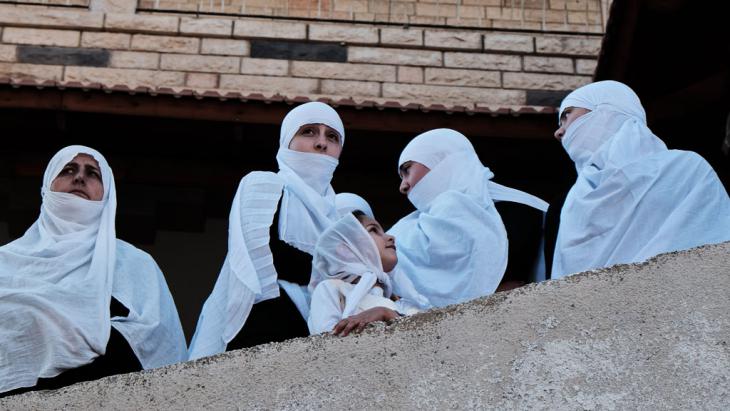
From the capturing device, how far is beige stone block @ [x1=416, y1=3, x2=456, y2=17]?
1054 centimetres

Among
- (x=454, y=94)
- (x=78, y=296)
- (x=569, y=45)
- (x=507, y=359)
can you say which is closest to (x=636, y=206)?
(x=507, y=359)

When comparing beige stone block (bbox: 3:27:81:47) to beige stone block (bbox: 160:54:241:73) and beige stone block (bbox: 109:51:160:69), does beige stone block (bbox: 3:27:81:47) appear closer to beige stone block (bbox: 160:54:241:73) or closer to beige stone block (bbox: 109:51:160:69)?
Result: beige stone block (bbox: 109:51:160:69)

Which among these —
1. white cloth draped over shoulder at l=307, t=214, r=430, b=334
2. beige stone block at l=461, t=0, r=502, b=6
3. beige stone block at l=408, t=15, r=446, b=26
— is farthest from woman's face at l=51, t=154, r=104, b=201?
beige stone block at l=461, t=0, r=502, b=6

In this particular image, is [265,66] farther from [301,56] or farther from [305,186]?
[305,186]

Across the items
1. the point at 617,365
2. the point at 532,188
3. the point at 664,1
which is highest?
the point at 664,1

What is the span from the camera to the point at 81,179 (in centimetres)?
554

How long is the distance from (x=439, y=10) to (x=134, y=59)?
233 cm

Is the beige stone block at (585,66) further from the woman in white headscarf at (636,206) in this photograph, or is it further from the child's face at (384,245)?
the child's face at (384,245)

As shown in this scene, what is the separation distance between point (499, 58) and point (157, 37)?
255cm

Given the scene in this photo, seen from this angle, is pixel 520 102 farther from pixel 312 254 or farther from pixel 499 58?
pixel 312 254

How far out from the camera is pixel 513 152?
8.47 metres

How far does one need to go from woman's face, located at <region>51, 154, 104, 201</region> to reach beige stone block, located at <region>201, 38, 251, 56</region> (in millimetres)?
4667

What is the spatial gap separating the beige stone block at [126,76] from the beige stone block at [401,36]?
5.05 feet

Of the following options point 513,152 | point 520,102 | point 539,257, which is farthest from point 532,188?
point 539,257
